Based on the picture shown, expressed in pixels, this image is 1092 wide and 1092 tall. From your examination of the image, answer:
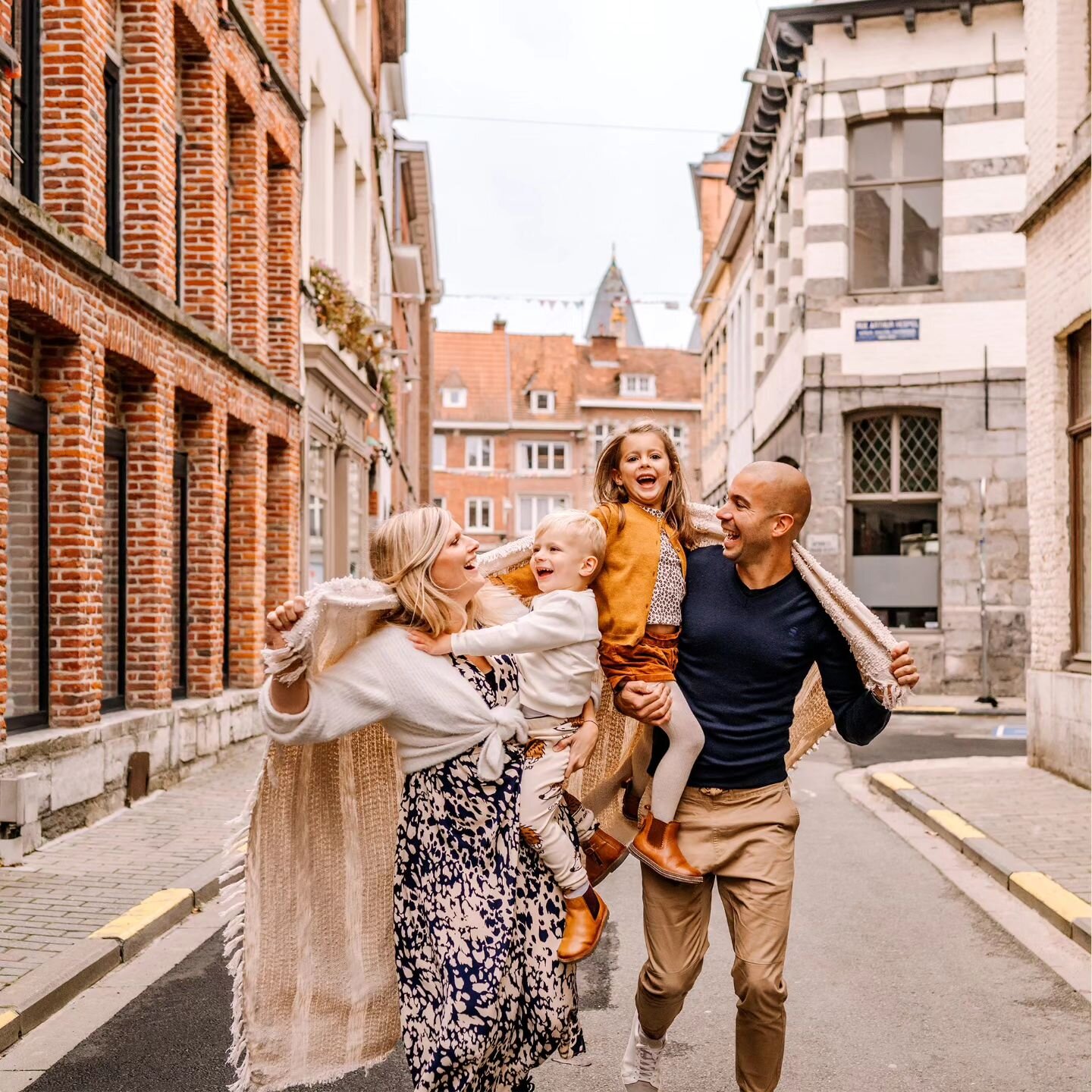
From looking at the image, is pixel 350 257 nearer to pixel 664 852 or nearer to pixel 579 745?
pixel 664 852

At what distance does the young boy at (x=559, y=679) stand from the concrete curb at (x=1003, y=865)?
3.92 metres

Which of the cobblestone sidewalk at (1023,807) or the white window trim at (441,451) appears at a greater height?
the white window trim at (441,451)

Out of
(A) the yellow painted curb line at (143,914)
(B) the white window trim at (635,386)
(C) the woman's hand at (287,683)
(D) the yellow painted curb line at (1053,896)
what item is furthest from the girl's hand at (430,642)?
(B) the white window trim at (635,386)

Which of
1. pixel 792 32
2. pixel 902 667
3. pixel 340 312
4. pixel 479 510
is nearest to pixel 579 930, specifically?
pixel 902 667

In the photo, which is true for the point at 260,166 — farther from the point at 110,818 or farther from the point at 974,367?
the point at 974,367

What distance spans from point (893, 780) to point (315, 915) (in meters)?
9.00

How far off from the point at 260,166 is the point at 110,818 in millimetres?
7960

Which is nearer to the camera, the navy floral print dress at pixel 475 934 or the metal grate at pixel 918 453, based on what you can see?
the navy floral print dress at pixel 475 934

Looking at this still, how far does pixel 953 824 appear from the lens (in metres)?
9.77

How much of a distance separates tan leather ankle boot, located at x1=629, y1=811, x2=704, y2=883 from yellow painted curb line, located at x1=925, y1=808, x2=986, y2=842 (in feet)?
18.8

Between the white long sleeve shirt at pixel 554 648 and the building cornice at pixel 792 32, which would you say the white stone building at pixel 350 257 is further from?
the white long sleeve shirt at pixel 554 648

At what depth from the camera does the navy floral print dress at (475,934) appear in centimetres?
347

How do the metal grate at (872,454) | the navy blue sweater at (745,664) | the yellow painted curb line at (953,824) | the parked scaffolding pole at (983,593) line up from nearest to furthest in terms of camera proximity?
the navy blue sweater at (745,664) < the yellow painted curb line at (953,824) < the parked scaffolding pole at (983,593) < the metal grate at (872,454)

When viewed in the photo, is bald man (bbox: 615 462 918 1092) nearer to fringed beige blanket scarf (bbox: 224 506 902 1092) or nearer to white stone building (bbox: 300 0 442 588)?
fringed beige blanket scarf (bbox: 224 506 902 1092)
